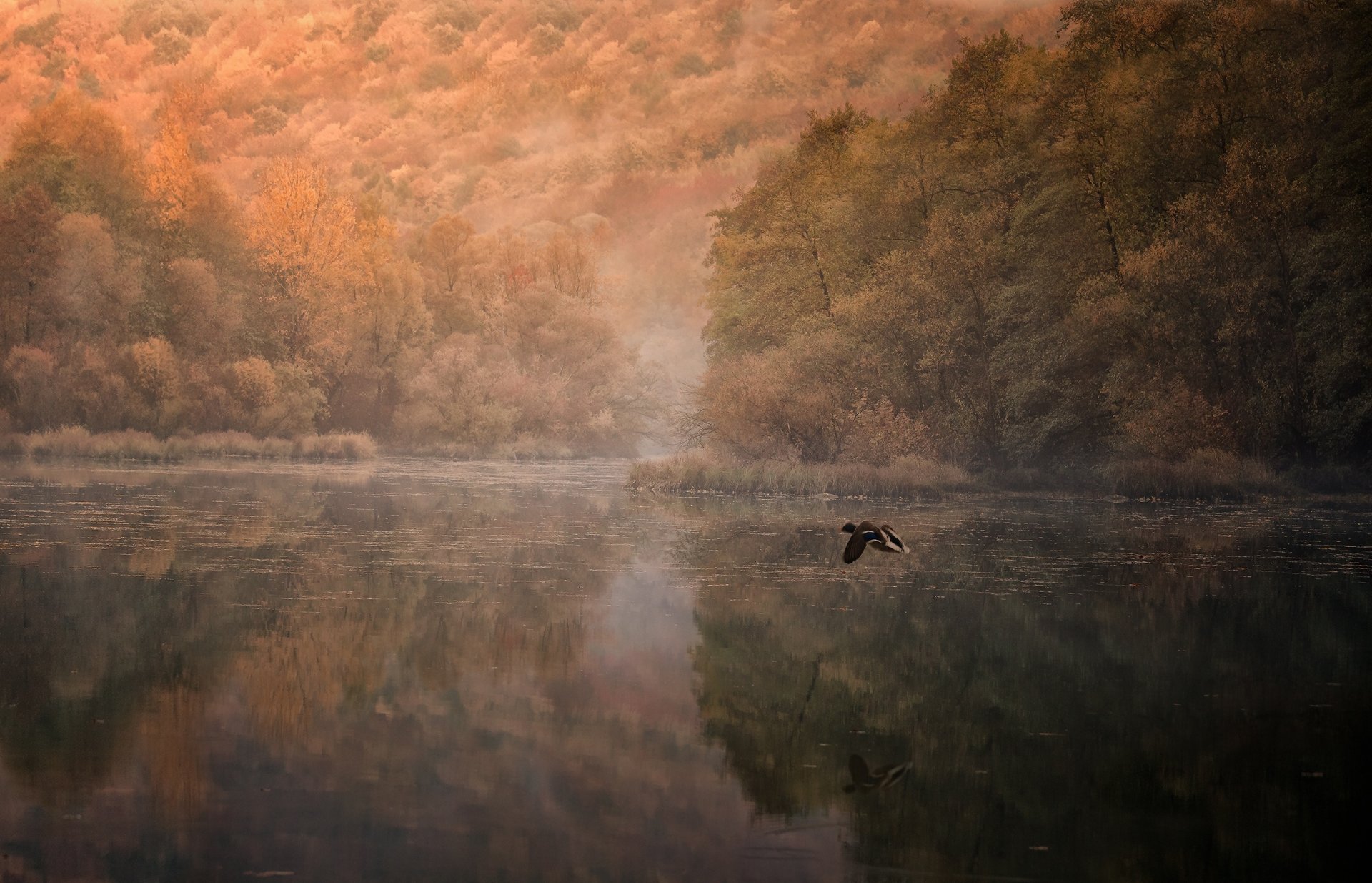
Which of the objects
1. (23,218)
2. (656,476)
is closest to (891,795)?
(656,476)

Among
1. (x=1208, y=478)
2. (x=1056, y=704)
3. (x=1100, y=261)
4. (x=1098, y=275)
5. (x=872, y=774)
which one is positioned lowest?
(x=872, y=774)

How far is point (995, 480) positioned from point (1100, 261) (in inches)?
284

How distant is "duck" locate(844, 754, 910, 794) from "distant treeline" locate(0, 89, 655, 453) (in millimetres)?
51347

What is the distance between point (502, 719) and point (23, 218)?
53.6m

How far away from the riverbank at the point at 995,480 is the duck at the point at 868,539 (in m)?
22.3

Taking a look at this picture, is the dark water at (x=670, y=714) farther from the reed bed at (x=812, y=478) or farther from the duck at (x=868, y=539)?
the reed bed at (x=812, y=478)

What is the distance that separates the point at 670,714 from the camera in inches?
415

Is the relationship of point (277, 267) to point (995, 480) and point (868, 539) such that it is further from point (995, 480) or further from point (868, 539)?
point (868, 539)

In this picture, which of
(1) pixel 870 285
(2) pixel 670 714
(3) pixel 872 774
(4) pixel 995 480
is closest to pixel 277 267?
(1) pixel 870 285

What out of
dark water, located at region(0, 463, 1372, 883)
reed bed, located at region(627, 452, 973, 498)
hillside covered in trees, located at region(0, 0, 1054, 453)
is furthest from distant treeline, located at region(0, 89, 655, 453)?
dark water, located at region(0, 463, 1372, 883)

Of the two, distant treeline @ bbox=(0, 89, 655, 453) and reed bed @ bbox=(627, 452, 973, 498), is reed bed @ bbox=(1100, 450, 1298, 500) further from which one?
distant treeline @ bbox=(0, 89, 655, 453)

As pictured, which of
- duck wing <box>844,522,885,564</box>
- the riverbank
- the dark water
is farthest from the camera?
the riverbank

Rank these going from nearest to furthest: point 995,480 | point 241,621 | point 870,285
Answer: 1. point 241,621
2. point 995,480
3. point 870,285

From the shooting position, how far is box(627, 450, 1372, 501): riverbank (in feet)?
114
